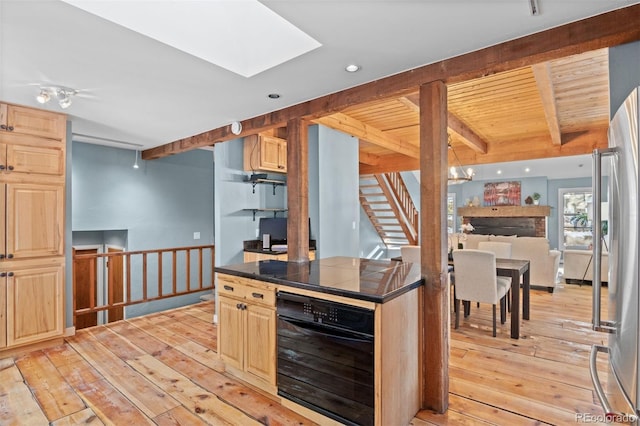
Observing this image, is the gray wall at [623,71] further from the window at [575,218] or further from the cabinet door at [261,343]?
the window at [575,218]

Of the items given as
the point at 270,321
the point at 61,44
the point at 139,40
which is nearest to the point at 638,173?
the point at 270,321

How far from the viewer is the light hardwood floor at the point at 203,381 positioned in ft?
7.29

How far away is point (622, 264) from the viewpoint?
1217 mm

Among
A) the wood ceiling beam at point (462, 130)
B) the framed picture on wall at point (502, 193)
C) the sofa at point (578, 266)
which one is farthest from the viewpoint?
the framed picture on wall at point (502, 193)

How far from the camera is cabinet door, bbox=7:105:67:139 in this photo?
10.6 feet

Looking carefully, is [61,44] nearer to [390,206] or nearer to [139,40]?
[139,40]

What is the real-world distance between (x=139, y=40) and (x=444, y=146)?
2063 millimetres

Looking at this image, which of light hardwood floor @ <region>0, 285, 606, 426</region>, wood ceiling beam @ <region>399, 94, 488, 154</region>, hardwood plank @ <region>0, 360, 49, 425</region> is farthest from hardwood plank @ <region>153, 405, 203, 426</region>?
wood ceiling beam @ <region>399, 94, 488, 154</region>

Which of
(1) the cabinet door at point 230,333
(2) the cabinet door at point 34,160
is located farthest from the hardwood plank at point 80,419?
(2) the cabinet door at point 34,160

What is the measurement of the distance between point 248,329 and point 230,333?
0.24 meters

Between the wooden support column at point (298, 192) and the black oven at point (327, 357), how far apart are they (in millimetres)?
918

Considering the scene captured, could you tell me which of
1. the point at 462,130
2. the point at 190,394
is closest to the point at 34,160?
the point at 190,394

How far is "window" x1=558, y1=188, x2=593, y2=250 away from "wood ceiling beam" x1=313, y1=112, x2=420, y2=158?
600 cm

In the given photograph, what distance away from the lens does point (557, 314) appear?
431cm
